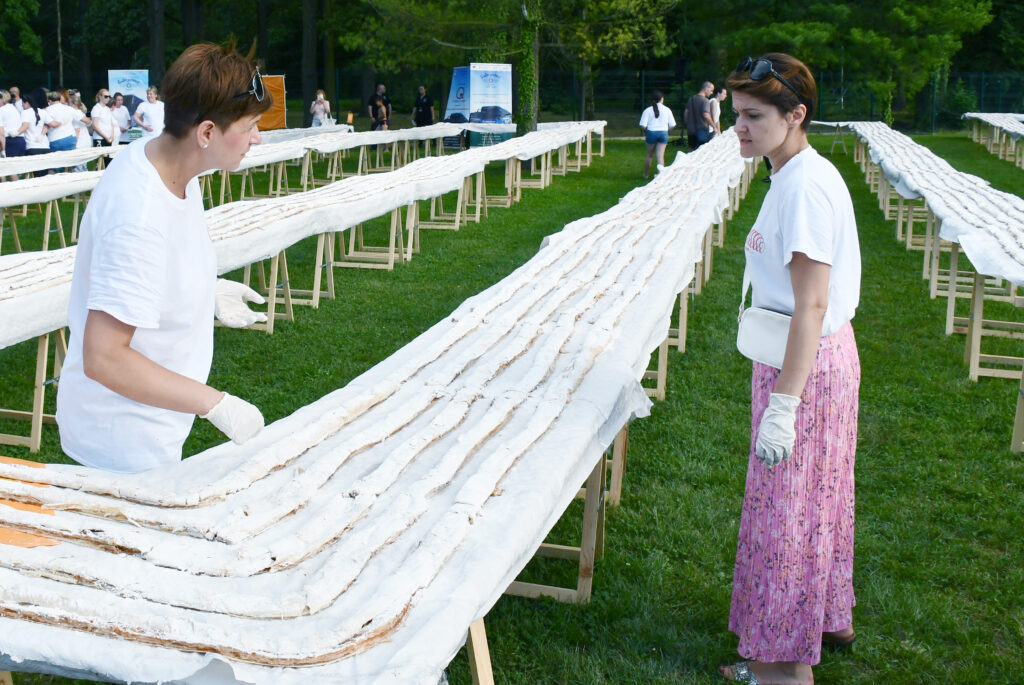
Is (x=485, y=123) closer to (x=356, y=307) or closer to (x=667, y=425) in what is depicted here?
(x=356, y=307)

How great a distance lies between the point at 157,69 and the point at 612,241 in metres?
28.4

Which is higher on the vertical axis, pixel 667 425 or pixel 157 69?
pixel 157 69

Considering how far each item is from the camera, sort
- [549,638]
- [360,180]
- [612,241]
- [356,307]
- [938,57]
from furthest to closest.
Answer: [938,57] → [360,180] → [356,307] → [612,241] → [549,638]

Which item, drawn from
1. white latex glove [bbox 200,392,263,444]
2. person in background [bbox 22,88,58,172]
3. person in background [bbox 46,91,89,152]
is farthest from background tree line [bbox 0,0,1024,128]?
white latex glove [bbox 200,392,263,444]

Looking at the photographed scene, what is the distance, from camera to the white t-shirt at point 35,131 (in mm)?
13898

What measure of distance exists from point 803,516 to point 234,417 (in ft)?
5.33

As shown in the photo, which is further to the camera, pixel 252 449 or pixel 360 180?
pixel 360 180

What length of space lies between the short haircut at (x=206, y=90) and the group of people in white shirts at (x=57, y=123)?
38.3 ft

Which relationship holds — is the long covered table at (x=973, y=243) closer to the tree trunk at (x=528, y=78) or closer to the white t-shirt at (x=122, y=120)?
the tree trunk at (x=528, y=78)

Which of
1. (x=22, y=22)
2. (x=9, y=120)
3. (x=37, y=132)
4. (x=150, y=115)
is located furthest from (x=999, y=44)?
(x=22, y=22)

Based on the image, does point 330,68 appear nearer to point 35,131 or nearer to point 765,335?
point 35,131

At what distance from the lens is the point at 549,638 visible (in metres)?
3.38

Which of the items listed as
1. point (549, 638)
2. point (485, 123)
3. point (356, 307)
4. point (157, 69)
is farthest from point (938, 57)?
point (549, 638)

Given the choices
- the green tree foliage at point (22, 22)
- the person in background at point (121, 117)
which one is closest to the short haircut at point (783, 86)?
the person in background at point (121, 117)
